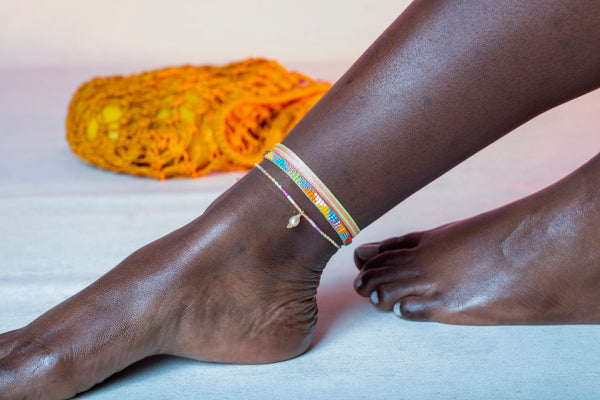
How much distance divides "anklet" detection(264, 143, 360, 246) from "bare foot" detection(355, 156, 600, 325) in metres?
0.18

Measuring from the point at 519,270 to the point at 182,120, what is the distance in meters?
0.96

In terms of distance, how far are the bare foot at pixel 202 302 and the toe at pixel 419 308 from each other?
14 cm

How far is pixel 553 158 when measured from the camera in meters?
1.88

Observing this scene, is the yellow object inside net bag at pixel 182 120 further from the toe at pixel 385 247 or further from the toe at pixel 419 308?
the toe at pixel 419 308

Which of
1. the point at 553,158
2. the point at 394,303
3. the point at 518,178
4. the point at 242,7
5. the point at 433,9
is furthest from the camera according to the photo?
the point at 242,7

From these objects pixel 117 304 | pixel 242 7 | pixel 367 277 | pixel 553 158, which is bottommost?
pixel 242 7

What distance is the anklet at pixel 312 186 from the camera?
2.93 feet

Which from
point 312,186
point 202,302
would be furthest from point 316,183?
point 202,302

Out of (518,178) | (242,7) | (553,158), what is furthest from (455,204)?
(242,7)

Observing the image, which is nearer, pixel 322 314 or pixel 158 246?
pixel 158 246

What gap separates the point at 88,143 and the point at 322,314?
3.06 ft

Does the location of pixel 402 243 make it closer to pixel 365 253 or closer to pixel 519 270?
pixel 365 253

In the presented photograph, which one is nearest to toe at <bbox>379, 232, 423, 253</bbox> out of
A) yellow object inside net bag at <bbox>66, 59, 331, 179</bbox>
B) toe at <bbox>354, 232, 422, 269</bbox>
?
toe at <bbox>354, 232, 422, 269</bbox>

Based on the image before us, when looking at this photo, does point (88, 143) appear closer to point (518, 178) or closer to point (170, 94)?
point (170, 94)
